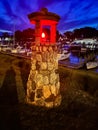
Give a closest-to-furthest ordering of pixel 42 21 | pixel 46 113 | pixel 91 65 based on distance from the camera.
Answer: pixel 46 113, pixel 42 21, pixel 91 65

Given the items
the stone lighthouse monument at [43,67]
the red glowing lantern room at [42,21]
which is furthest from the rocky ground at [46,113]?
the red glowing lantern room at [42,21]

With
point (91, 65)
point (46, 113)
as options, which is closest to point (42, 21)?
point (46, 113)

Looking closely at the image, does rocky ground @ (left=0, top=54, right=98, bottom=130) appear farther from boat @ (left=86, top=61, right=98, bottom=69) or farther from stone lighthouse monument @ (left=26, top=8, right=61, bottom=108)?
boat @ (left=86, top=61, right=98, bottom=69)

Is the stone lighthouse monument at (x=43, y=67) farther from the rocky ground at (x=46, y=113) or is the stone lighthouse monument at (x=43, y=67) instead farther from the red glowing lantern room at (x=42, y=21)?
the rocky ground at (x=46, y=113)

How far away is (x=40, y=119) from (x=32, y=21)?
12.6ft

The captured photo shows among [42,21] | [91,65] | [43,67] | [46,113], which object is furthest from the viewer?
[91,65]

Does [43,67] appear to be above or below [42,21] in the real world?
below

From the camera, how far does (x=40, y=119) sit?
668cm

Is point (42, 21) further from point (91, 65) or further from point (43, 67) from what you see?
point (91, 65)

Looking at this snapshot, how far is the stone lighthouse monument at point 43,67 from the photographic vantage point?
7367mm

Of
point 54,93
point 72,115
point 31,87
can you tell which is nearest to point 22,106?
point 31,87

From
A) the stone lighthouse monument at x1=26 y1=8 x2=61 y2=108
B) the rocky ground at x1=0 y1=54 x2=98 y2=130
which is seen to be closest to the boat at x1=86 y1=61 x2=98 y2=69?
the rocky ground at x1=0 y1=54 x2=98 y2=130

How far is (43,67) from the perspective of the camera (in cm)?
737

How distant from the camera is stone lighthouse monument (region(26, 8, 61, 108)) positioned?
290 inches
